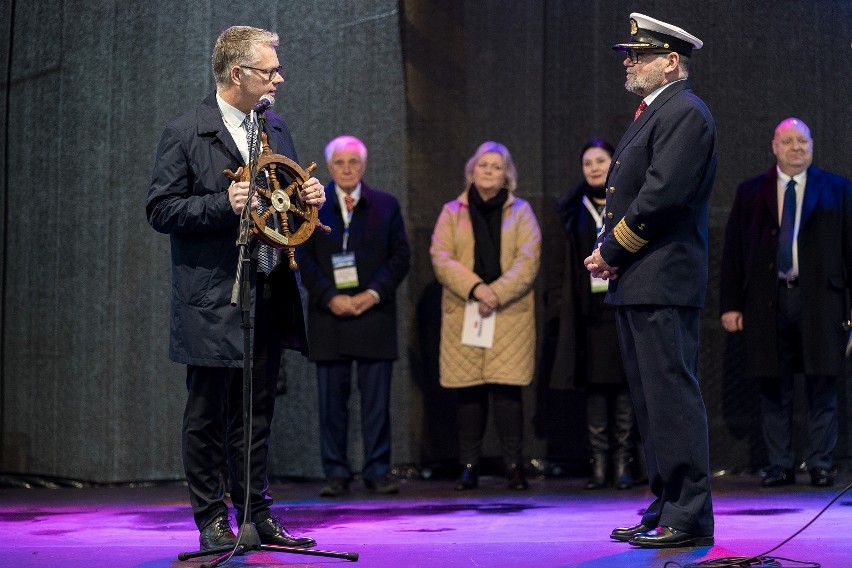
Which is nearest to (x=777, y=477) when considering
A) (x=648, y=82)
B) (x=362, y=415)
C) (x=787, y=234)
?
(x=787, y=234)

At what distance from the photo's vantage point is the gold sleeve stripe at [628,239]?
3.86 metres

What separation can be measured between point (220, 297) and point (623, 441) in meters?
2.93

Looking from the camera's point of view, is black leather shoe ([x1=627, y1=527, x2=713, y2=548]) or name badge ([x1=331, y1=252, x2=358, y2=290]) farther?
name badge ([x1=331, y1=252, x2=358, y2=290])

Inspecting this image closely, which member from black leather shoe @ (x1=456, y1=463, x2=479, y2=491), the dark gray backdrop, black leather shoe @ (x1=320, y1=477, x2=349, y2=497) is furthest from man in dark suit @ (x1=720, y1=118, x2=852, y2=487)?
black leather shoe @ (x1=320, y1=477, x2=349, y2=497)

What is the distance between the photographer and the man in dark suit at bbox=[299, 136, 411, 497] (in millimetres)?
5906

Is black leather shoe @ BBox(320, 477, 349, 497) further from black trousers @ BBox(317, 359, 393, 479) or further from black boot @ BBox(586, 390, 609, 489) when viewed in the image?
black boot @ BBox(586, 390, 609, 489)

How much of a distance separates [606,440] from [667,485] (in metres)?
2.17

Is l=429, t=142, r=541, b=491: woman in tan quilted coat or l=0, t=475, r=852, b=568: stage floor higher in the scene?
l=429, t=142, r=541, b=491: woman in tan quilted coat

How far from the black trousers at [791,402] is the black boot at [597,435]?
83cm

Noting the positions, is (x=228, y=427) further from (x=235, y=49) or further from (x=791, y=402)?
(x=791, y=402)

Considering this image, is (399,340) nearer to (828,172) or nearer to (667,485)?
(828,172)

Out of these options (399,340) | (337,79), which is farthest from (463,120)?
(399,340)

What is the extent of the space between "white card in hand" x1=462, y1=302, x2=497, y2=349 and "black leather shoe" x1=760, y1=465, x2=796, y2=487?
1557mm

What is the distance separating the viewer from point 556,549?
3.93 m
